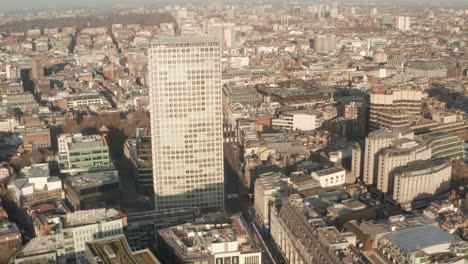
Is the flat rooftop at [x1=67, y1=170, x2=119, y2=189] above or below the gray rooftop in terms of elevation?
below

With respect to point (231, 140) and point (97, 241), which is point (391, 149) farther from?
point (97, 241)

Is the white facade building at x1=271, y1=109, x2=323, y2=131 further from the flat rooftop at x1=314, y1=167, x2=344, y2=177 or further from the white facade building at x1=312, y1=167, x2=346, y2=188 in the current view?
the white facade building at x1=312, y1=167, x2=346, y2=188

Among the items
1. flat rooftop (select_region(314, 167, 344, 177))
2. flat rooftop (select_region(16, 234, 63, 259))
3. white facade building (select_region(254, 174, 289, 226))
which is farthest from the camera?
flat rooftop (select_region(314, 167, 344, 177))

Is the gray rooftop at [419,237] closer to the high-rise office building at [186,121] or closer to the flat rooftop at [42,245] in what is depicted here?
the high-rise office building at [186,121]

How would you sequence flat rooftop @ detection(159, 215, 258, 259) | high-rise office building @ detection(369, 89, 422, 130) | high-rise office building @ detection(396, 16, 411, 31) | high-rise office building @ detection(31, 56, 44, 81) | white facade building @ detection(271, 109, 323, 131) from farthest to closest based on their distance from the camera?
1. high-rise office building @ detection(396, 16, 411, 31)
2. high-rise office building @ detection(31, 56, 44, 81)
3. white facade building @ detection(271, 109, 323, 131)
4. high-rise office building @ detection(369, 89, 422, 130)
5. flat rooftop @ detection(159, 215, 258, 259)

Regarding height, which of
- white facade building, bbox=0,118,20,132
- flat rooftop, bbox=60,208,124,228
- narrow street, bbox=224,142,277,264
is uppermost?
flat rooftop, bbox=60,208,124,228

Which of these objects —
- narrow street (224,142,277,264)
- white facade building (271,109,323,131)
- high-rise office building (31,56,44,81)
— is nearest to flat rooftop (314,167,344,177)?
narrow street (224,142,277,264)
